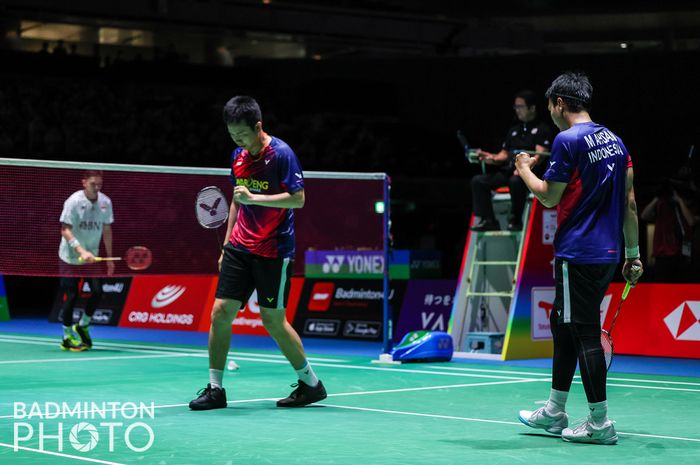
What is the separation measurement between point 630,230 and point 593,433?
4.08 ft

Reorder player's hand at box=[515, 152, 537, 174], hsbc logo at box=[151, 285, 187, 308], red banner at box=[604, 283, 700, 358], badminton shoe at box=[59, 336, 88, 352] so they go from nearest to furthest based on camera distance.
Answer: player's hand at box=[515, 152, 537, 174] → red banner at box=[604, 283, 700, 358] → badminton shoe at box=[59, 336, 88, 352] → hsbc logo at box=[151, 285, 187, 308]

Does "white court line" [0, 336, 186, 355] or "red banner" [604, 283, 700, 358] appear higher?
"red banner" [604, 283, 700, 358]

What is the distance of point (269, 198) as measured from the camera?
7.87 meters

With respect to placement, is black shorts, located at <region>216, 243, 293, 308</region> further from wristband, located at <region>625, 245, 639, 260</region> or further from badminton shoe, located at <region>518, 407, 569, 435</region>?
wristband, located at <region>625, 245, 639, 260</region>

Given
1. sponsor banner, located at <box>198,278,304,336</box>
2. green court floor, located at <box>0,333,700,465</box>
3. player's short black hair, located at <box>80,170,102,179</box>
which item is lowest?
green court floor, located at <box>0,333,700,465</box>

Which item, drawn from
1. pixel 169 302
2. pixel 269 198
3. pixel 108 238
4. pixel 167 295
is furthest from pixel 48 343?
pixel 269 198

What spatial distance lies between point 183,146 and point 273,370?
52.2 ft

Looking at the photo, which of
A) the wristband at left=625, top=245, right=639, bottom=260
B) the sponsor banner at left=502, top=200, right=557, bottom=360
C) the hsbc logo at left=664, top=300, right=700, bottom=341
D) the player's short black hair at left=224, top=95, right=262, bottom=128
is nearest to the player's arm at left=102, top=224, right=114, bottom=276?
the sponsor banner at left=502, top=200, right=557, bottom=360

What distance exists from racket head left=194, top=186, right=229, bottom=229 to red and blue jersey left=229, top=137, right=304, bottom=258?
1.87m

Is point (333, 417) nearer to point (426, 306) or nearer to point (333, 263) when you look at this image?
point (426, 306)

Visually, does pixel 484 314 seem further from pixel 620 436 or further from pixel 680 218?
pixel 620 436

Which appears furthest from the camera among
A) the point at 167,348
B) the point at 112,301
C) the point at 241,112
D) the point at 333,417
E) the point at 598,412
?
the point at 112,301

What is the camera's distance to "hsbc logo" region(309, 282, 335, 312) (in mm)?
16453

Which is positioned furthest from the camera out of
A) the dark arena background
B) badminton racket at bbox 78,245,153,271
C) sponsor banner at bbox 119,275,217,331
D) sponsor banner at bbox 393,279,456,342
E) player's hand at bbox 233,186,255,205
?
sponsor banner at bbox 119,275,217,331
